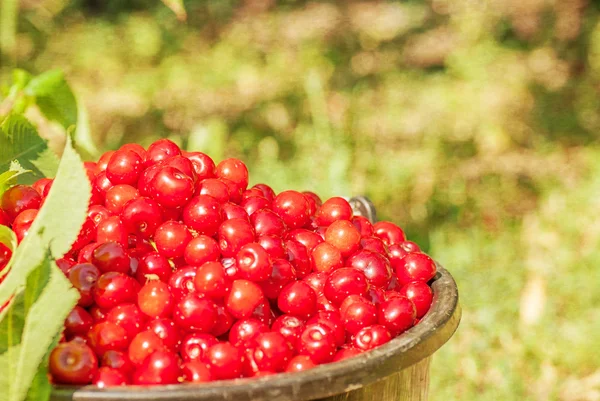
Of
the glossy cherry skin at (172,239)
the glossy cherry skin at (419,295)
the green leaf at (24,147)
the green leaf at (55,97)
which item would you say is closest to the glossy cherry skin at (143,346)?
the glossy cherry skin at (172,239)

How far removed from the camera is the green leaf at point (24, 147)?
1791mm

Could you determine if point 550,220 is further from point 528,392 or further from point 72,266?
point 72,266

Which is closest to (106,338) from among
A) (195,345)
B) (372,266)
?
(195,345)

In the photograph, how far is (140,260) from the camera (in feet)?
4.84

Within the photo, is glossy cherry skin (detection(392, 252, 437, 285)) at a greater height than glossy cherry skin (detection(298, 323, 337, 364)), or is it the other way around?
glossy cherry skin (detection(298, 323, 337, 364))

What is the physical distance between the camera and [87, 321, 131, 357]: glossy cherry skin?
131cm

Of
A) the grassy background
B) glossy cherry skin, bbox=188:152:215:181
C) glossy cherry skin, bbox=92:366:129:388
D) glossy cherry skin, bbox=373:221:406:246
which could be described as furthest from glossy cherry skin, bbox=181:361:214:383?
the grassy background

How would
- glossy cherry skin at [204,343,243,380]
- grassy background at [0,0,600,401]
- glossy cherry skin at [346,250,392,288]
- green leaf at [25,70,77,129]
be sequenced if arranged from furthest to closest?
grassy background at [0,0,600,401]
green leaf at [25,70,77,129]
glossy cherry skin at [346,250,392,288]
glossy cherry skin at [204,343,243,380]

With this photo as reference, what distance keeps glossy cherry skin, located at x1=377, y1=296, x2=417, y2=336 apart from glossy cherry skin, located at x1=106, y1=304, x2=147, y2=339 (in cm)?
A: 48

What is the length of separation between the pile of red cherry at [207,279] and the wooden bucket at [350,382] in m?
0.05

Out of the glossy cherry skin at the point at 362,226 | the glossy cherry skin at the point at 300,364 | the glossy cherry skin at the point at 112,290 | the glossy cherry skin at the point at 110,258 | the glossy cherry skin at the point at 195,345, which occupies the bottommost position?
the glossy cherry skin at the point at 362,226

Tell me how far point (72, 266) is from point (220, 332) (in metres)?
0.32

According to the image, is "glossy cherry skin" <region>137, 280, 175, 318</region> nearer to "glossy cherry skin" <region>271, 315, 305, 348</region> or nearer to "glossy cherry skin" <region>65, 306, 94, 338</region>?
"glossy cherry skin" <region>65, 306, 94, 338</region>

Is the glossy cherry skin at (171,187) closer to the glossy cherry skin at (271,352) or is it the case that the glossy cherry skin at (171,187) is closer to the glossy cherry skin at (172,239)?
the glossy cherry skin at (172,239)
